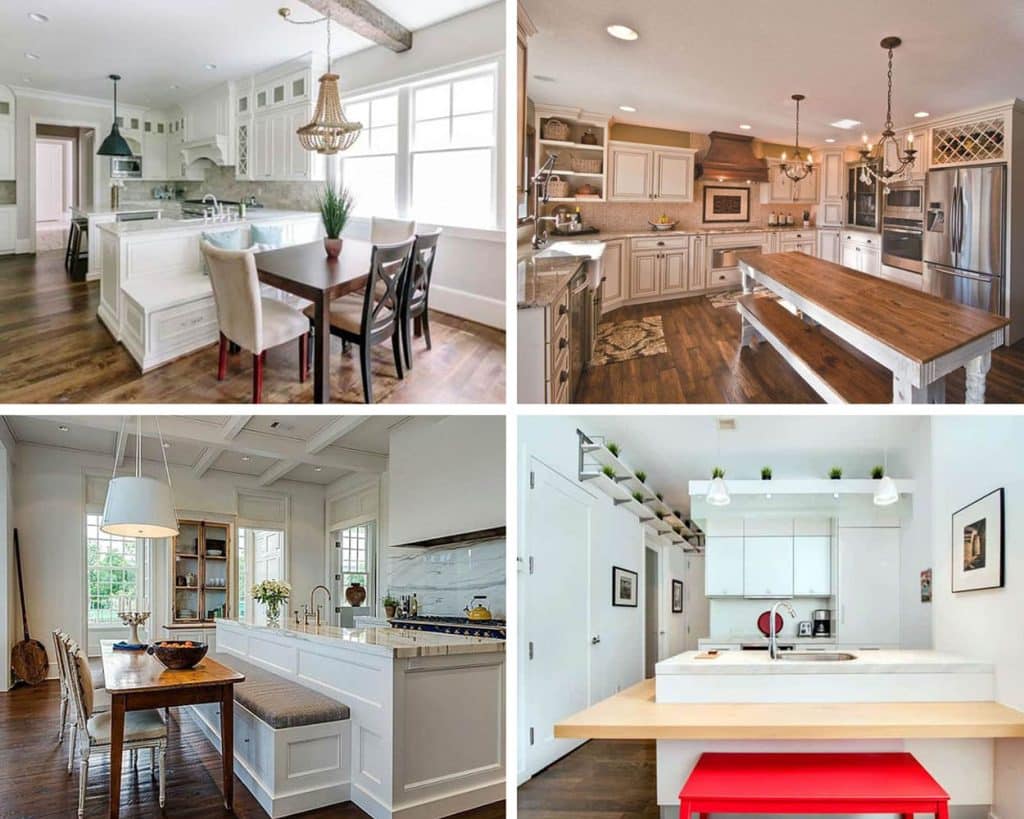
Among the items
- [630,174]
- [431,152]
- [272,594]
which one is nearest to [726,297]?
[630,174]

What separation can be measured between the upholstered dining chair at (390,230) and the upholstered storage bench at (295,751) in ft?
6.37

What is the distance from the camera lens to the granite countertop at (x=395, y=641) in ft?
11.5

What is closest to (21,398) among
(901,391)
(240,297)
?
(240,297)

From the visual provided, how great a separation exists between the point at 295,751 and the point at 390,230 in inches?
83.1

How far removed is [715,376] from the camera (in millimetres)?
2477

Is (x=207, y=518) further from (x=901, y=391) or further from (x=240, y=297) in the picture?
(x=901, y=391)

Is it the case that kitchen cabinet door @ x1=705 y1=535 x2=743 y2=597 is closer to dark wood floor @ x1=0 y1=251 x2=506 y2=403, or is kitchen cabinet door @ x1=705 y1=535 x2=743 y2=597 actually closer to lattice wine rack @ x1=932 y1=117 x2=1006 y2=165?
dark wood floor @ x1=0 y1=251 x2=506 y2=403

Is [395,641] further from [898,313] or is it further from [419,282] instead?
[898,313]

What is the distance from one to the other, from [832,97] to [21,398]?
8.45ft

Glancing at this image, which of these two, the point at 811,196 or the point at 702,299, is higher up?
the point at 811,196

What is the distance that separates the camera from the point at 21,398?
9.66 ft

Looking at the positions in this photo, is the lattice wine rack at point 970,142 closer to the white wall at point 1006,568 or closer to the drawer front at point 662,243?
the drawer front at point 662,243

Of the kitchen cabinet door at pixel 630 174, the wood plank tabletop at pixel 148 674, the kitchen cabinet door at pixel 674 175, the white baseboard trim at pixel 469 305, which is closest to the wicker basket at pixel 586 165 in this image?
the kitchen cabinet door at pixel 630 174

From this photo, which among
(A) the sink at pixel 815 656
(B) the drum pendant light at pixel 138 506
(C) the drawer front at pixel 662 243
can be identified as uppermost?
(C) the drawer front at pixel 662 243
